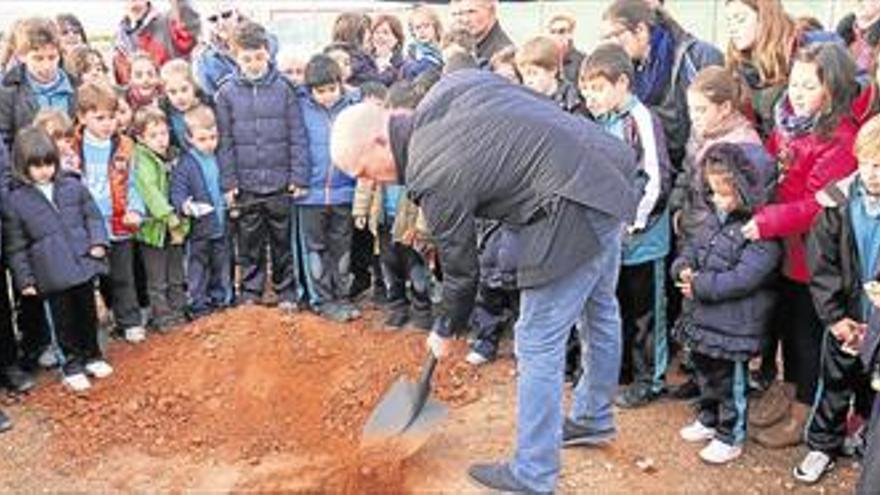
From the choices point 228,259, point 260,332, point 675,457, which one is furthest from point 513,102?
point 228,259

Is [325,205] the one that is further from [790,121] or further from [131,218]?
[790,121]

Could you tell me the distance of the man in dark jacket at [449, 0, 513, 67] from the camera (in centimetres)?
687

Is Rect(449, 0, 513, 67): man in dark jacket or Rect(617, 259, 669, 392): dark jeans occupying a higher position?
Rect(449, 0, 513, 67): man in dark jacket

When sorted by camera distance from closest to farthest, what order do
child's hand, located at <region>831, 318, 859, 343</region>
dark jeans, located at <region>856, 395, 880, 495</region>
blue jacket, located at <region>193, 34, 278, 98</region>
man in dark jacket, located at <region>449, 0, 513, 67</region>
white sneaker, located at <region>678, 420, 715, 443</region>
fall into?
dark jeans, located at <region>856, 395, 880, 495</region>, child's hand, located at <region>831, 318, 859, 343</region>, white sneaker, located at <region>678, 420, 715, 443</region>, man in dark jacket, located at <region>449, 0, 513, 67</region>, blue jacket, located at <region>193, 34, 278, 98</region>

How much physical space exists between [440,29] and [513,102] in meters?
3.34

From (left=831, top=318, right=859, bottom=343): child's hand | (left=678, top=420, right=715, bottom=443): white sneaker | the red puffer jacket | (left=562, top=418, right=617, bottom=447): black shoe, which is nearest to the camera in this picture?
(left=831, top=318, right=859, bottom=343): child's hand

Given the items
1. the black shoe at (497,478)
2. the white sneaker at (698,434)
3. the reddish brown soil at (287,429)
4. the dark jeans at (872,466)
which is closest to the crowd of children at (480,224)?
the white sneaker at (698,434)

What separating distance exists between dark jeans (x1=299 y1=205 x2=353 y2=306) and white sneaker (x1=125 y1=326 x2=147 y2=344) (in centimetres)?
106

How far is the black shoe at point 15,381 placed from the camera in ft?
19.1

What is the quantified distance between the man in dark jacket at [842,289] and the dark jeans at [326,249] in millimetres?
3042

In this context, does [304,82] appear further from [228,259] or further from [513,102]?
[513,102]

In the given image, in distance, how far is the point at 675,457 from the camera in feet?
16.4

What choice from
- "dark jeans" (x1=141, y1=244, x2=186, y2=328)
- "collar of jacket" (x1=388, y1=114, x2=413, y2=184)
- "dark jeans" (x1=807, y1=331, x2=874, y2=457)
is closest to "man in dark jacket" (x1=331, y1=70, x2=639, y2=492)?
"collar of jacket" (x1=388, y1=114, x2=413, y2=184)

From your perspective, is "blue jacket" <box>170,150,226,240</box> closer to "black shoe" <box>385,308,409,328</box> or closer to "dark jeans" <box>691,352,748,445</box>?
"black shoe" <box>385,308,409,328</box>
